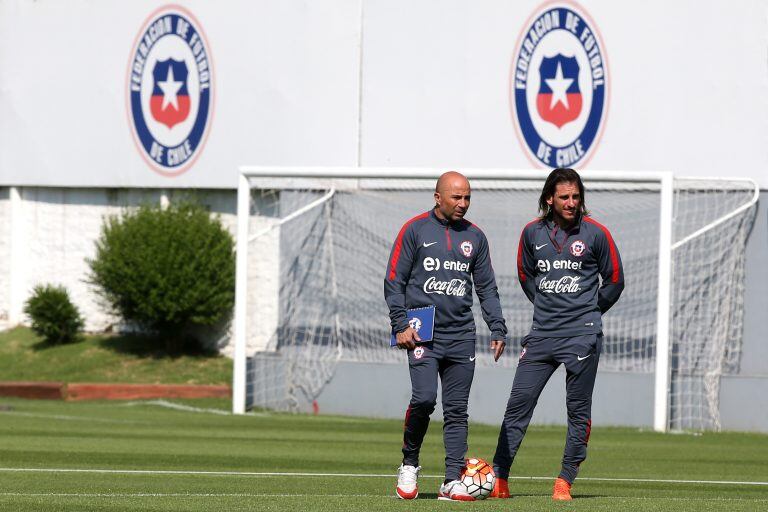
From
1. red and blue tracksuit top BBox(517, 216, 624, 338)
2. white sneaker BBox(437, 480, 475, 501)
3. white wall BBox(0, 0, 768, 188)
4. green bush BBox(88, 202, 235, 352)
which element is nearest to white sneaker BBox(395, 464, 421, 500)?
white sneaker BBox(437, 480, 475, 501)

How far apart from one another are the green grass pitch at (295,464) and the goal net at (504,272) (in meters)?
1.01

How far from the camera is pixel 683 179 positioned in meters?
20.2

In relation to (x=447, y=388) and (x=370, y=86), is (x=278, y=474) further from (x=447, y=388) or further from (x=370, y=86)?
(x=370, y=86)

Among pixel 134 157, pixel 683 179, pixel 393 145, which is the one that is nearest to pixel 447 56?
pixel 393 145

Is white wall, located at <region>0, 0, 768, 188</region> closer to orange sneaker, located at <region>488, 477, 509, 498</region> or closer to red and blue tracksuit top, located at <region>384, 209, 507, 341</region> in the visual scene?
red and blue tracksuit top, located at <region>384, 209, 507, 341</region>

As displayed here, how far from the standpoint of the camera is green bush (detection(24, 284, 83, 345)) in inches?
1084

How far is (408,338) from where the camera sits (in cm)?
945

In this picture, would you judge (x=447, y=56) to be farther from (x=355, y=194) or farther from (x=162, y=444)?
(x=162, y=444)

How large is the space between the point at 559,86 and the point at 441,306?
13409 millimetres

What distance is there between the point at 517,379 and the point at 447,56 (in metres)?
14.1

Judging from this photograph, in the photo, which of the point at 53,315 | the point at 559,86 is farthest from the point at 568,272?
the point at 53,315

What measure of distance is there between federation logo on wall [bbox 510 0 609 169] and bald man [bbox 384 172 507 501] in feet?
42.1

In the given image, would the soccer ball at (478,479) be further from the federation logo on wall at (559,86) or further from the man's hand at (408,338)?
the federation logo on wall at (559,86)

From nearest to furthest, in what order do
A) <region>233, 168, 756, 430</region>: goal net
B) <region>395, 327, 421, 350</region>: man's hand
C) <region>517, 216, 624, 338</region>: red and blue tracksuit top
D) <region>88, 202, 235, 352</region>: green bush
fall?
<region>395, 327, 421, 350</region>: man's hand → <region>517, 216, 624, 338</region>: red and blue tracksuit top → <region>233, 168, 756, 430</region>: goal net → <region>88, 202, 235, 352</region>: green bush
